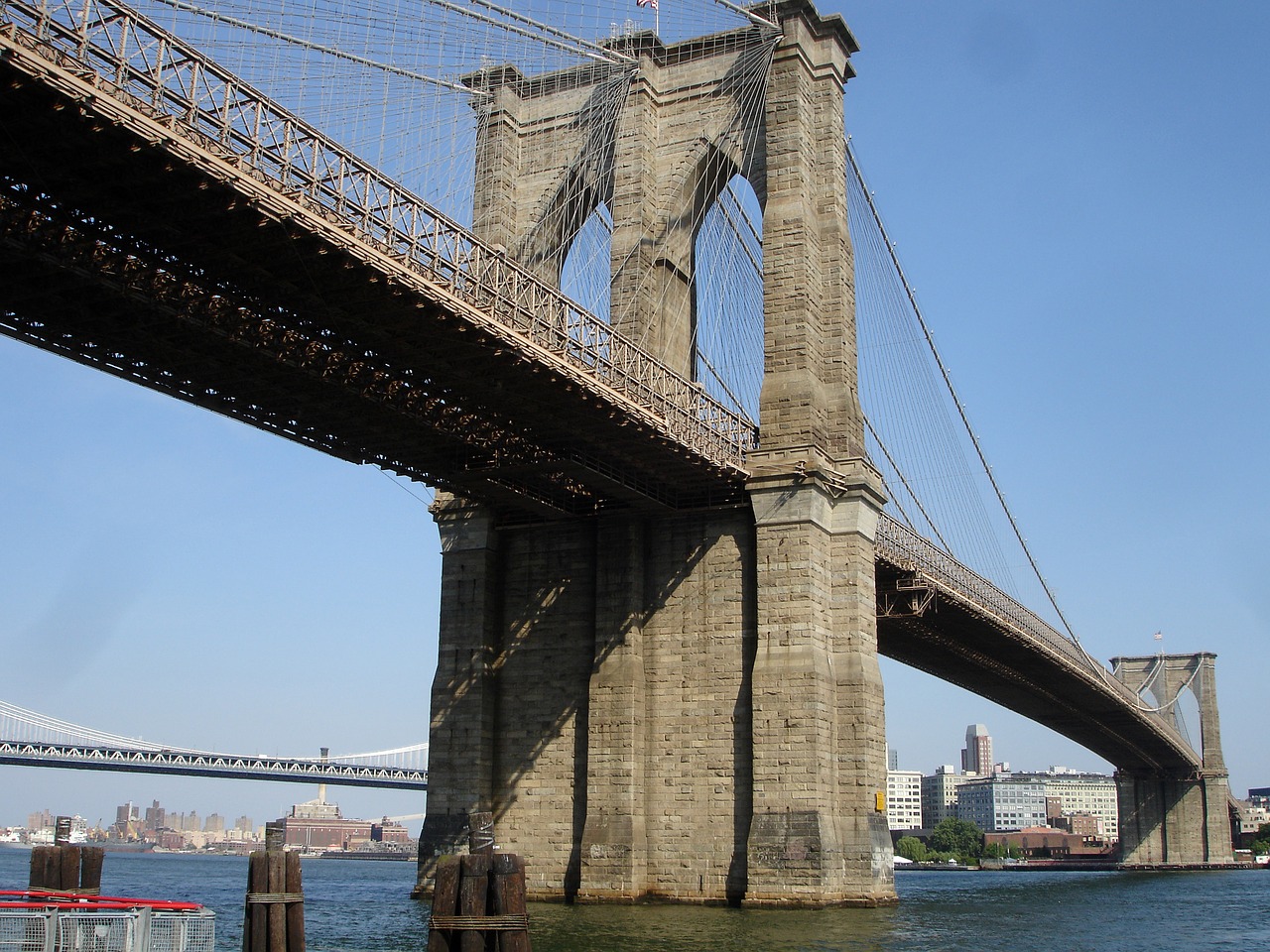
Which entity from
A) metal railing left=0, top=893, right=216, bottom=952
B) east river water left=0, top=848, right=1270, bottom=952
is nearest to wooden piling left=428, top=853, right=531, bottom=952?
metal railing left=0, top=893, right=216, bottom=952

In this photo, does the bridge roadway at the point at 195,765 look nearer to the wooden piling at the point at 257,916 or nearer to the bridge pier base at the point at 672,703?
the bridge pier base at the point at 672,703

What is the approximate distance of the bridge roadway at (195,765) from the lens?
115 meters

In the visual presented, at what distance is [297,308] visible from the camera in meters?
29.3

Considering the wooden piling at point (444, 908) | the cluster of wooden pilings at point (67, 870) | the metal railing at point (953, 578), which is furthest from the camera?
the metal railing at point (953, 578)

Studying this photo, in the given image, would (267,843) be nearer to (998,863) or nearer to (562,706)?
(562,706)

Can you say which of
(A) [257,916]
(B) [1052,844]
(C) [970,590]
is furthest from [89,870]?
(B) [1052,844]

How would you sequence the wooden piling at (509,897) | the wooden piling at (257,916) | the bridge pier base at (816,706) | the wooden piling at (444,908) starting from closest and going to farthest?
the wooden piling at (509,897) < the wooden piling at (444,908) < the wooden piling at (257,916) < the bridge pier base at (816,706)

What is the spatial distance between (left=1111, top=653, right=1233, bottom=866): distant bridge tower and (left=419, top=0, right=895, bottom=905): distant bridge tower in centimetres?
8102

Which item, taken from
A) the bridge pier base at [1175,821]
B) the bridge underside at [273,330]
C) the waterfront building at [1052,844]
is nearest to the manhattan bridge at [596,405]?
the bridge underside at [273,330]

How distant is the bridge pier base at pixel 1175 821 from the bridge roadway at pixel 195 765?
63.8m

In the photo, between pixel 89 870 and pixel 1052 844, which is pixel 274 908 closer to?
pixel 89 870

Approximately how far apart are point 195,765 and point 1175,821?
79776 mm

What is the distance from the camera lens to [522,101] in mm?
48531

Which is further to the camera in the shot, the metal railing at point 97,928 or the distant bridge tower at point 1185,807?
the distant bridge tower at point 1185,807
